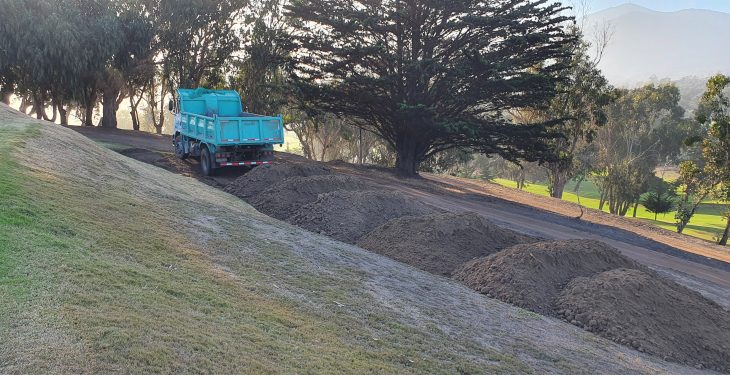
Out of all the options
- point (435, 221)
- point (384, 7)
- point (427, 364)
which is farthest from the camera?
point (384, 7)

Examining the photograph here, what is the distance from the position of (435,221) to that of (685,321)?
5.36 metres

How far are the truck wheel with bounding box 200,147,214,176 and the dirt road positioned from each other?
1.30ft

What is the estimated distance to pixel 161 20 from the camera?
36.9 m

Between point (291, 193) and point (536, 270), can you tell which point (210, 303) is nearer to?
point (536, 270)

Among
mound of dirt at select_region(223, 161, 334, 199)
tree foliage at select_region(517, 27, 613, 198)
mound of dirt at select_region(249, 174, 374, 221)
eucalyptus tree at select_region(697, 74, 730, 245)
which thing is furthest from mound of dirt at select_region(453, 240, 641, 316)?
tree foliage at select_region(517, 27, 613, 198)

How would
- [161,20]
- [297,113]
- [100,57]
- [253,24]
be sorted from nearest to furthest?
[100,57], [161,20], [253,24], [297,113]

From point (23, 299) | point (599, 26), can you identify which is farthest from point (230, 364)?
point (599, 26)

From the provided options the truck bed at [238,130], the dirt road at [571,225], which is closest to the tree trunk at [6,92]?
the dirt road at [571,225]

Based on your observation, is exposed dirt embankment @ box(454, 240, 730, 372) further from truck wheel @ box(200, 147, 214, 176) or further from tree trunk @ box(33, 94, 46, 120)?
tree trunk @ box(33, 94, 46, 120)

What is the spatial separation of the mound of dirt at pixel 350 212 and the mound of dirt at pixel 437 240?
0.65m

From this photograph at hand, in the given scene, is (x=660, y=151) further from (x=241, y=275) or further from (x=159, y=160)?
(x=241, y=275)

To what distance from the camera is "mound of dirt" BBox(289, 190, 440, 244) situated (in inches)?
521

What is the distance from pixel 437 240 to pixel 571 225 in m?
11.7

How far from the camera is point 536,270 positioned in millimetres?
10273
